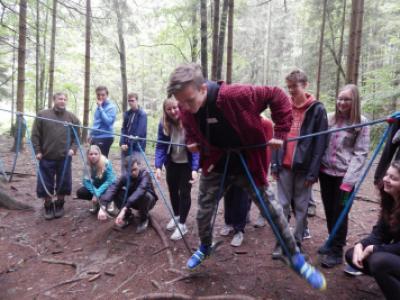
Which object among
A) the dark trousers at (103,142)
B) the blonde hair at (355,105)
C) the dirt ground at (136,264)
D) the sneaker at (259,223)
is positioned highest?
the blonde hair at (355,105)

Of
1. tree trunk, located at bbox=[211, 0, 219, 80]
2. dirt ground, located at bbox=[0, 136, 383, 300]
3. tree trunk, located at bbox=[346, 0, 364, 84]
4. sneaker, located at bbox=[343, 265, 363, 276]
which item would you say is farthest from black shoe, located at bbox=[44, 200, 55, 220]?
tree trunk, located at bbox=[346, 0, 364, 84]

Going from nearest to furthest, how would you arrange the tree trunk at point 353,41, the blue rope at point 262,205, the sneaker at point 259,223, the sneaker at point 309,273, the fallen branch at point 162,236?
the sneaker at point 309,273 < the blue rope at point 262,205 < the fallen branch at point 162,236 < the sneaker at point 259,223 < the tree trunk at point 353,41

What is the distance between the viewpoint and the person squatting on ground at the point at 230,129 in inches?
77.7

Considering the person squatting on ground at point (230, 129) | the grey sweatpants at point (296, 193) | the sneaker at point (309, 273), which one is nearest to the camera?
the person squatting on ground at point (230, 129)

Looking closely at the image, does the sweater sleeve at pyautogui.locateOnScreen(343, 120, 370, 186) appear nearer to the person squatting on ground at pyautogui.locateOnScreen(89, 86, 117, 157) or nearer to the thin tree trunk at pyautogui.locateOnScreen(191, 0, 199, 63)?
the person squatting on ground at pyautogui.locateOnScreen(89, 86, 117, 157)

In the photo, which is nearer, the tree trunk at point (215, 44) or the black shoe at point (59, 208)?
the black shoe at point (59, 208)

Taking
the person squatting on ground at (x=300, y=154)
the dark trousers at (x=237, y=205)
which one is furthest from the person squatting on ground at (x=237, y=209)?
the person squatting on ground at (x=300, y=154)

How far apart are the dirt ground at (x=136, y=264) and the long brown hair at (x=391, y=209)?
645 mm

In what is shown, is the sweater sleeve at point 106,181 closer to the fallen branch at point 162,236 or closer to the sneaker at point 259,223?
the fallen branch at point 162,236

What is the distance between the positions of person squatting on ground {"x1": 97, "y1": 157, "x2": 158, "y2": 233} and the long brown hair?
2389 mm

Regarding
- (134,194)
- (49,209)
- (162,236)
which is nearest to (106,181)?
(134,194)

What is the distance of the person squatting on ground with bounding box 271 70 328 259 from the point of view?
262cm

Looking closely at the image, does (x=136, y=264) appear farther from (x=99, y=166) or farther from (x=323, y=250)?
(x=323, y=250)

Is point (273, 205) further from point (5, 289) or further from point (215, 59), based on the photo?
point (215, 59)
